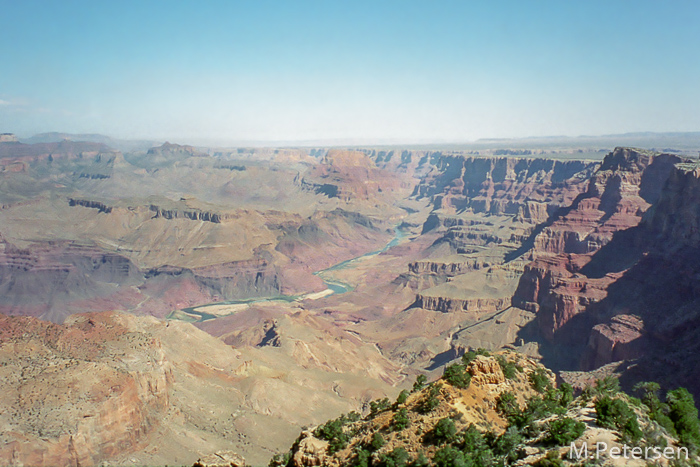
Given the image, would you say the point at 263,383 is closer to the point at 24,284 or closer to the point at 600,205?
the point at 600,205

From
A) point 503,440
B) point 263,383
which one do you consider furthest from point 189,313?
point 503,440

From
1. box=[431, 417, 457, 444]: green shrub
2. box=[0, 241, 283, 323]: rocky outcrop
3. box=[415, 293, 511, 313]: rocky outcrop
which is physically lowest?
box=[0, 241, 283, 323]: rocky outcrop

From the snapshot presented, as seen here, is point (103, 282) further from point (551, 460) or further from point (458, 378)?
point (551, 460)

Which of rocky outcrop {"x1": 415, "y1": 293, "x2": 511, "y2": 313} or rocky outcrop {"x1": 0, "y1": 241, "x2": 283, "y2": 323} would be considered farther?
rocky outcrop {"x1": 0, "y1": 241, "x2": 283, "y2": 323}

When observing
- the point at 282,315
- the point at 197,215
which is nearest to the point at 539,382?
the point at 282,315

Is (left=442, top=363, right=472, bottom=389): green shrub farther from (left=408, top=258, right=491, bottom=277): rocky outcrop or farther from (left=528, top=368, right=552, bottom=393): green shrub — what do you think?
(left=408, top=258, right=491, bottom=277): rocky outcrop

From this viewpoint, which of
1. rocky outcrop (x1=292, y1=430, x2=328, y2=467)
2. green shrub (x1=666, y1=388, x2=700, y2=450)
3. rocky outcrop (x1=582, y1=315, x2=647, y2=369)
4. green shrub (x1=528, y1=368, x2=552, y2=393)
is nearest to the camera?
green shrub (x1=666, y1=388, x2=700, y2=450)

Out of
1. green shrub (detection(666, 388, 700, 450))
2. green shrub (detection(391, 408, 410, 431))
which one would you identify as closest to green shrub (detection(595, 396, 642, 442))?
green shrub (detection(666, 388, 700, 450))
